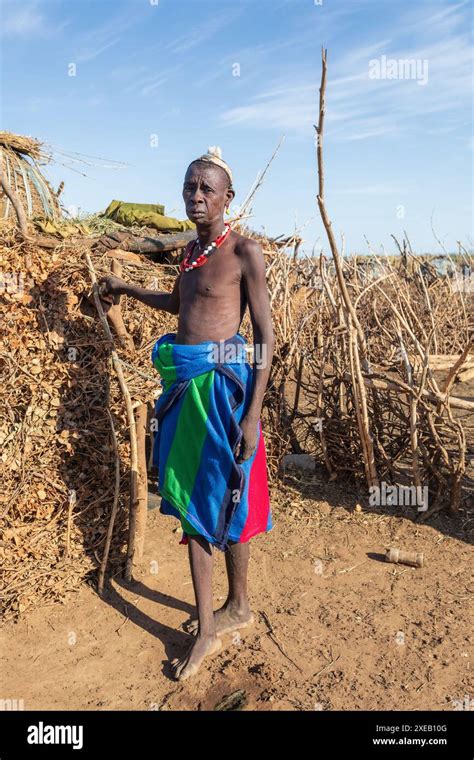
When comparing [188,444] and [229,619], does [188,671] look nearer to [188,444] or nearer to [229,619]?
[229,619]

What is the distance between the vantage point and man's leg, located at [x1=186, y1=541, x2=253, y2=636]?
280 centimetres

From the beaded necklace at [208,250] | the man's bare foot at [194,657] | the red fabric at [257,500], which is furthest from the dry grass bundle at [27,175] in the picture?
the man's bare foot at [194,657]

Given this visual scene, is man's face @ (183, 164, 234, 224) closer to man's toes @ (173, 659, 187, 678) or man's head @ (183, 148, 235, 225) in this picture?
man's head @ (183, 148, 235, 225)

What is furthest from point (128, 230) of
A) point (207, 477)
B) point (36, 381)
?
point (207, 477)

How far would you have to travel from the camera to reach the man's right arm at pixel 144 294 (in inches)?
113

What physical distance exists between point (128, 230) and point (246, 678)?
8.68ft

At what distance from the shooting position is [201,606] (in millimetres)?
2658

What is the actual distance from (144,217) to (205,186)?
184 cm

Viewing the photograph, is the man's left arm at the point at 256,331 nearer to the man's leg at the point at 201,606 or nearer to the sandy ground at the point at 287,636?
the man's leg at the point at 201,606

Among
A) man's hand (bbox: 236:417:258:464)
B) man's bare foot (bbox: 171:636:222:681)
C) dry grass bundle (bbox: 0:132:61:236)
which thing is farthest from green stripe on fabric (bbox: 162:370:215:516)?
dry grass bundle (bbox: 0:132:61:236)

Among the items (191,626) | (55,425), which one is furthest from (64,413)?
(191,626)

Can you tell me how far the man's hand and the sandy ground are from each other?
887 millimetres

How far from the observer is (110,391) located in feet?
10.5

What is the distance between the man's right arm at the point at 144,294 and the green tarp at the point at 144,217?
1.16 meters
